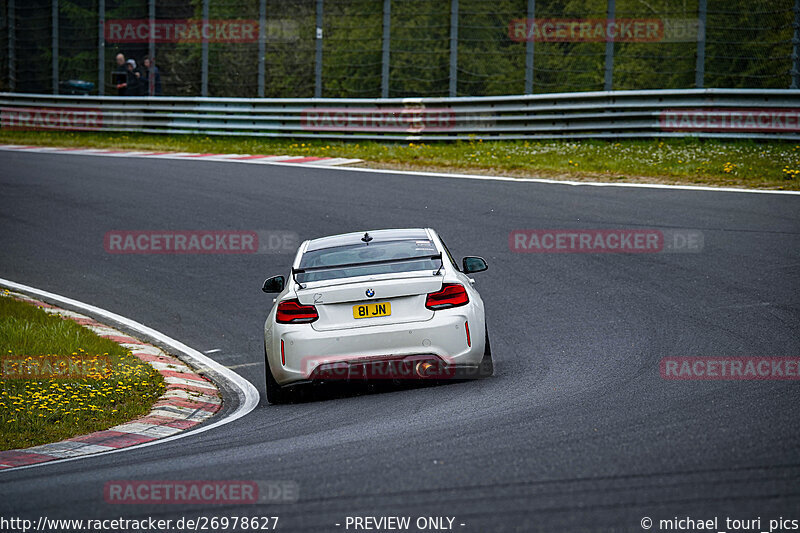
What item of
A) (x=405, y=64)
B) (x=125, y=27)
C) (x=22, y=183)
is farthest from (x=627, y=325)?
(x=125, y=27)

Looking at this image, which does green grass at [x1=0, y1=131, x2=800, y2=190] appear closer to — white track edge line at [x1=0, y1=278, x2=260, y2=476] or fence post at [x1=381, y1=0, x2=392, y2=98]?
fence post at [x1=381, y1=0, x2=392, y2=98]

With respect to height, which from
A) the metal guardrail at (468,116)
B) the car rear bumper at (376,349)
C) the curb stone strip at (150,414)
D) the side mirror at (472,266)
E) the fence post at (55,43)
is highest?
the fence post at (55,43)

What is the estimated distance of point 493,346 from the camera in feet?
32.1

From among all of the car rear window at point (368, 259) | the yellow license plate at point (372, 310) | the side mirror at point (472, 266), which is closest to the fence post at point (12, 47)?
the car rear window at point (368, 259)

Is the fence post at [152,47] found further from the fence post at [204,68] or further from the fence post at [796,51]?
the fence post at [796,51]

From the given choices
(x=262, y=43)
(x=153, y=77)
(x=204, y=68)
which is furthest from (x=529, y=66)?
(x=153, y=77)

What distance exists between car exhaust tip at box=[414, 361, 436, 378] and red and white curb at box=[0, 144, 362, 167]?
12.4 m

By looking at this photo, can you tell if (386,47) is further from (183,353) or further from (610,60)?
(183,353)

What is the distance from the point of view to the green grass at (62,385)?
7848 millimetres

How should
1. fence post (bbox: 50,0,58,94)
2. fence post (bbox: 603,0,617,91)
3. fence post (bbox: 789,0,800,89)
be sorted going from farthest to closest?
fence post (bbox: 50,0,58,94), fence post (bbox: 603,0,617,91), fence post (bbox: 789,0,800,89)

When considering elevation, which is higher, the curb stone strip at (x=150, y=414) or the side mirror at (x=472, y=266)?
the side mirror at (x=472, y=266)

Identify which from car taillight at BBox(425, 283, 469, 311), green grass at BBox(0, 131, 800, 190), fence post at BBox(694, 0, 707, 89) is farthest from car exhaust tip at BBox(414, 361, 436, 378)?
fence post at BBox(694, 0, 707, 89)

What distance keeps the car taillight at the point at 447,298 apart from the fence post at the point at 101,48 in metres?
21.9

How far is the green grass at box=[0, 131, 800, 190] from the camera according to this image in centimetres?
1712
